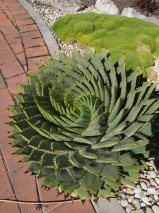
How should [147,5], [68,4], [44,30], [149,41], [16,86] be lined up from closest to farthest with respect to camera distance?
[16,86]
[149,41]
[44,30]
[147,5]
[68,4]

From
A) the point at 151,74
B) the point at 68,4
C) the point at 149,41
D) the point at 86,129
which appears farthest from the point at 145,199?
the point at 68,4

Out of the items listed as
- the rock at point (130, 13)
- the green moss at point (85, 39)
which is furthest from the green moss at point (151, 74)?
the rock at point (130, 13)

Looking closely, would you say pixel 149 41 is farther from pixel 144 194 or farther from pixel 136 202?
pixel 136 202

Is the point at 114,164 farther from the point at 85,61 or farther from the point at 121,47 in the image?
the point at 121,47

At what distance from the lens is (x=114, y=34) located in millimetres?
4125

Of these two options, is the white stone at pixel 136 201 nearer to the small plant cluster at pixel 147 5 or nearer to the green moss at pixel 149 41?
the green moss at pixel 149 41

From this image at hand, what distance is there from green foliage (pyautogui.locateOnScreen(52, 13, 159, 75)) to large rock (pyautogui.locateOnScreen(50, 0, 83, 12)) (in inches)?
41.6

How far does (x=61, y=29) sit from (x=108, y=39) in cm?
114

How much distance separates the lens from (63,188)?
175 cm

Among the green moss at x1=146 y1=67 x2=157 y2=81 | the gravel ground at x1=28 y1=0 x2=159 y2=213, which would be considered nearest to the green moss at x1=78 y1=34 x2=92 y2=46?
the green moss at x1=146 y1=67 x2=157 y2=81

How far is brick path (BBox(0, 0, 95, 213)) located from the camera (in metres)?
2.19

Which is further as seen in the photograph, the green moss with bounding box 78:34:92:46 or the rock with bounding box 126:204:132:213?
the green moss with bounding box 78:34:92:46

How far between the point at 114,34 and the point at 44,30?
153cm

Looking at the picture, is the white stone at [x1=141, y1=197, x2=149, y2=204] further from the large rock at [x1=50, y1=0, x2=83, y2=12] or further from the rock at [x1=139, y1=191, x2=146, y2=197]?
the large rock at [x1=50, y1=0, x2=83, y2=12]
